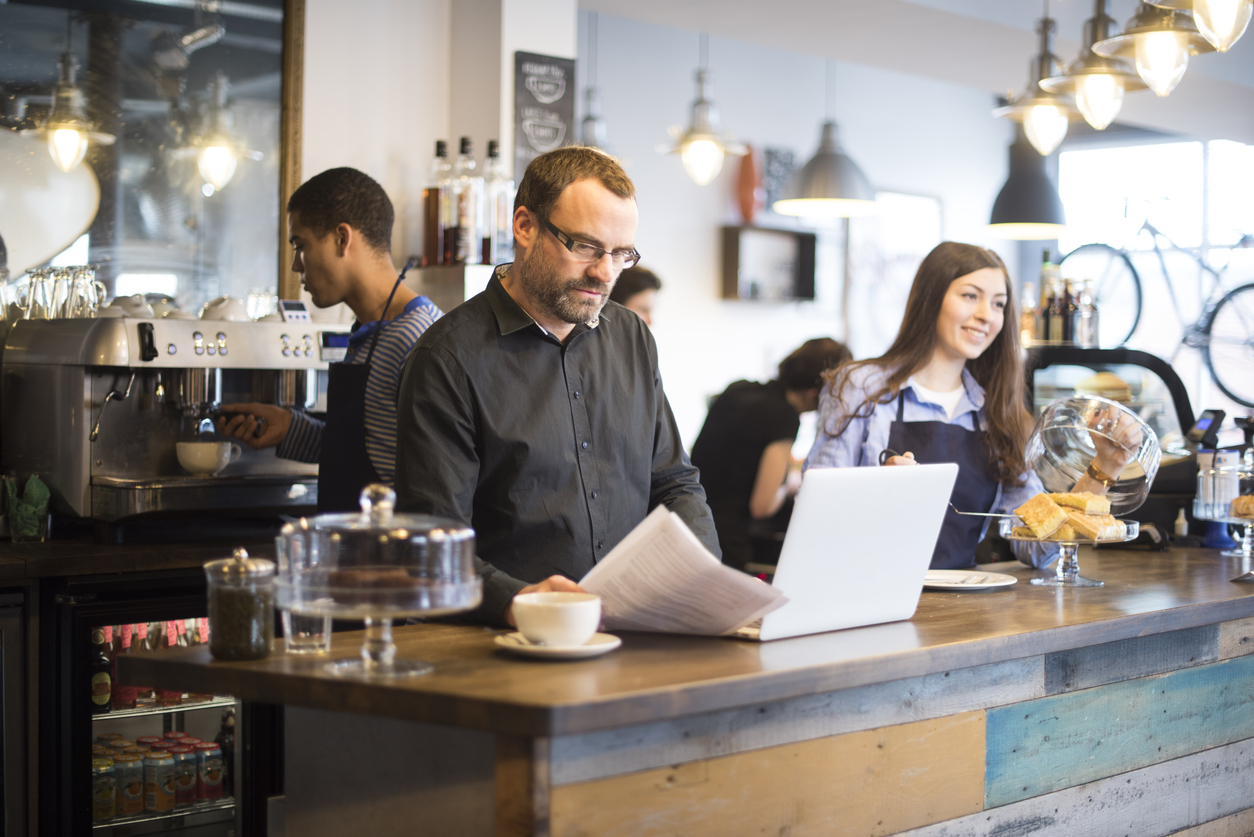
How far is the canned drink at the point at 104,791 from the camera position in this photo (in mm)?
2916

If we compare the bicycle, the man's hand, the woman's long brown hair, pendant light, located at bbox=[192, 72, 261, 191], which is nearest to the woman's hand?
the woman's long brown hair

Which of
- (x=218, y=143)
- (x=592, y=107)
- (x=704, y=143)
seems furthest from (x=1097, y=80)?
(x=592, y=107)

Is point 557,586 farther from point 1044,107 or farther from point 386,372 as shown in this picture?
point 1044,107

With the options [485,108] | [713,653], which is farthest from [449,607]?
[485,108]

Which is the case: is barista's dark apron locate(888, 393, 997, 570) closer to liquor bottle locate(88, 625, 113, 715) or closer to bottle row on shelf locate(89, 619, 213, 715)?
bottle row on shelf locate(89, 619, 213, 715)

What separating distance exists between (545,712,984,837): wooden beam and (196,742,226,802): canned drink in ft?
6.52

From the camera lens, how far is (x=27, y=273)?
320 centimetres

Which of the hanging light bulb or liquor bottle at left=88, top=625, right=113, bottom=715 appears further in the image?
the hanging light bulb

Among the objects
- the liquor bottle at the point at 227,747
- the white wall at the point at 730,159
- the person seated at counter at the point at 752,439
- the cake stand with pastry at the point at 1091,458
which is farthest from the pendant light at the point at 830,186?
the liquor bottle at the point at 227,747

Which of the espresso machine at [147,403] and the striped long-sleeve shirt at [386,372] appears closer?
the striped long-sleeve shirt at [386,372]

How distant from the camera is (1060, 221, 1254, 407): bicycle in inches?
335

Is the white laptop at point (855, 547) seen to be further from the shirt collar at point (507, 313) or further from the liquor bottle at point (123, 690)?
the liquor bottle at point (123, 690)

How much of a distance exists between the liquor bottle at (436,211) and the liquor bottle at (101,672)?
54.9 inches

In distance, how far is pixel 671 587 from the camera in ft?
5.27
